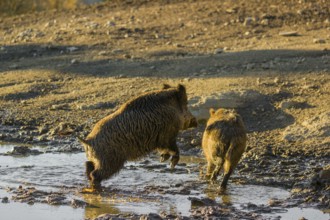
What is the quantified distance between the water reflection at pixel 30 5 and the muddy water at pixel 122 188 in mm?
12203

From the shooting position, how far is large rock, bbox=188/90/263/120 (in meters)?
12.9

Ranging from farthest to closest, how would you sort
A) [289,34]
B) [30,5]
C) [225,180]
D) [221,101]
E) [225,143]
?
[30,5] → [289,34] → [221,101] → [225,180] → [225,143]

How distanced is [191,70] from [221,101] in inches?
94.9

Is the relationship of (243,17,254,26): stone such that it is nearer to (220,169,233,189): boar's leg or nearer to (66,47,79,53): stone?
(66,47,79,53): stone

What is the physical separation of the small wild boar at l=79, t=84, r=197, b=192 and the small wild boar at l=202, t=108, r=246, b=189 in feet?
1.81

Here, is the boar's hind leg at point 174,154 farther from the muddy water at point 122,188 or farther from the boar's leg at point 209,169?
the boar's leg at point 209,169

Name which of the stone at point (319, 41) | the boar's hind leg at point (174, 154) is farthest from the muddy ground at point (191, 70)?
the boar's hind leg at point (174, 154)

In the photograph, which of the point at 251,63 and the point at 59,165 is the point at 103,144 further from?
the point at 251,63

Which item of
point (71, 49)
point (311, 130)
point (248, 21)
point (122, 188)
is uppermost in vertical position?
point (248, 21)

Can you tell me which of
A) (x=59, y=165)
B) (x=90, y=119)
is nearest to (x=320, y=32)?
(x=90, y=119)

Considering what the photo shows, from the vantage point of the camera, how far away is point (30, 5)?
24.3 m

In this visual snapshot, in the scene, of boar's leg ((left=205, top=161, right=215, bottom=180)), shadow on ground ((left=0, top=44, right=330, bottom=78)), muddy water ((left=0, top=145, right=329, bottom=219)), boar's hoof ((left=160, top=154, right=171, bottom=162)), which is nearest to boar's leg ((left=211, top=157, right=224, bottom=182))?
muddy water ((left=0, top=145, right=329, bottom=219))

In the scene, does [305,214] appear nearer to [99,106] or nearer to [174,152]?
[174,152]

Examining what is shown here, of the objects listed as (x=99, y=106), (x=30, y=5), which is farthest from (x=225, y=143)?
(x=30, y=5)
